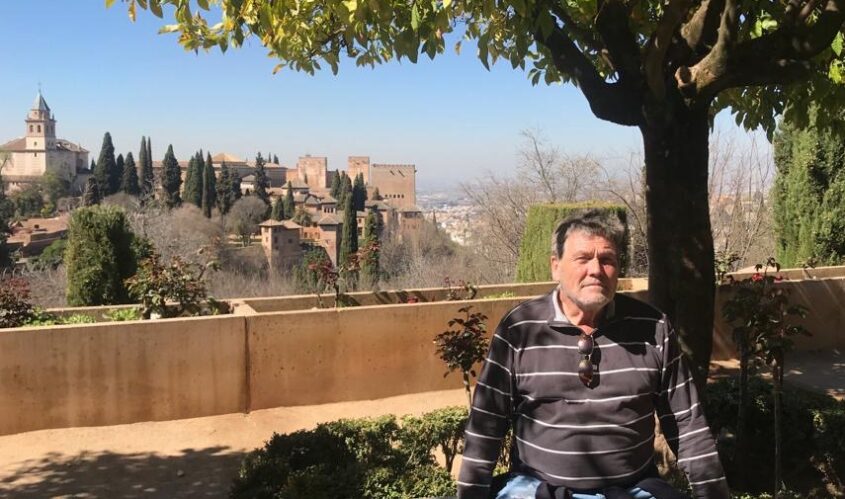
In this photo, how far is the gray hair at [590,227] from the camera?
8.07ft

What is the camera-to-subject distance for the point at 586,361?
2324mm

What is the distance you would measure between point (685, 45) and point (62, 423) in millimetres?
5663

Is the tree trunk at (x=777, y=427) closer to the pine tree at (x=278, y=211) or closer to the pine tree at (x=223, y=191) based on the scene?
the pine tree at (x=223, y=191)

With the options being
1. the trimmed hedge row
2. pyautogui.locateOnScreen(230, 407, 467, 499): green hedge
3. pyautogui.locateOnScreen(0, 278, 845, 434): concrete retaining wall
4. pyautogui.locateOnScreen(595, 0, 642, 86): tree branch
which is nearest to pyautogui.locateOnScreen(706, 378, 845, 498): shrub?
the trimmed hedge row

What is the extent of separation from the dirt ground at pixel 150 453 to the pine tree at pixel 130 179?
60.6 m

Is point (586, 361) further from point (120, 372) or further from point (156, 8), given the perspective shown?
point (120, 372)

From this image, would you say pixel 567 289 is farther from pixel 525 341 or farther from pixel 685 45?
pixel 685 45

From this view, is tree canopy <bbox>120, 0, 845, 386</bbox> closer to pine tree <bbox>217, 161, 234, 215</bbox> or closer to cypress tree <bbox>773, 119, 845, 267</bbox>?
cypress tree <bbox>773, 119, 845, 267</bbox>

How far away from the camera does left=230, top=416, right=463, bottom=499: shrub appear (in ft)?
11.4

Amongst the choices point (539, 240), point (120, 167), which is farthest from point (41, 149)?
point (539, 240)

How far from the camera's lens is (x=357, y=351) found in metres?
6.50

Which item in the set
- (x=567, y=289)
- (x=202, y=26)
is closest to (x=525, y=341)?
(x=567, y=289)

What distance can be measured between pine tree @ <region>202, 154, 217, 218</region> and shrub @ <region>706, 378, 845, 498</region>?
194 feet

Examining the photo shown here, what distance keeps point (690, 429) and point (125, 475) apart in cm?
398
